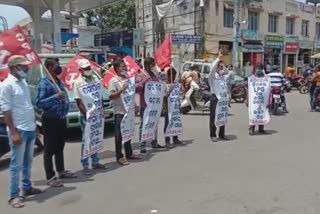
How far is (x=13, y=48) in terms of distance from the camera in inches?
236

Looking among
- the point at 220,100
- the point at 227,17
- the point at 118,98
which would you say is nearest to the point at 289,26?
the point at 227,17

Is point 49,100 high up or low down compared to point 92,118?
up

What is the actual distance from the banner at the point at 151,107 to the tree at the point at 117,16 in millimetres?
36569

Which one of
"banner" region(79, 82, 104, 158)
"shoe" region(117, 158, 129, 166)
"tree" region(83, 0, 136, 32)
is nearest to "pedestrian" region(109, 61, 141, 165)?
"shoe" region(117, 158, 129, 166)

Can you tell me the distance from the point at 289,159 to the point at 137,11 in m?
32.7

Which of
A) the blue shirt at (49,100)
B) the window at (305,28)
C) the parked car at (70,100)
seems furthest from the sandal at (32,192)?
the window at (305,28)

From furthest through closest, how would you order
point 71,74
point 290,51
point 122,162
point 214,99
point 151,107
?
1. point 290,51
2. point 214,99
3. point 151,107
4. point 122,162
5. point 71,74

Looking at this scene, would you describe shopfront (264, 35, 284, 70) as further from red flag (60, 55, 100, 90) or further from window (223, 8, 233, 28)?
red flag (60, 55, 100, 90)

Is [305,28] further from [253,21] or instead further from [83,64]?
[83,64]

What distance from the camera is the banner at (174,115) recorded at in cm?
948

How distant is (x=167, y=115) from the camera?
31.5ft

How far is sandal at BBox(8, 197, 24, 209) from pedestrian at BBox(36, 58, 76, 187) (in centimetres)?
82

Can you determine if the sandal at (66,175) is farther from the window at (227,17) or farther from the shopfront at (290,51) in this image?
the shopfront at (290,51)

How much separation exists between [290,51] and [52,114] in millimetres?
37125
